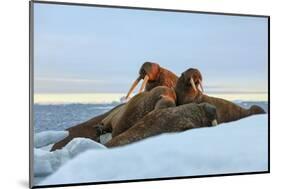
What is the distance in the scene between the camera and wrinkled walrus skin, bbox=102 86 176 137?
15.4 feet

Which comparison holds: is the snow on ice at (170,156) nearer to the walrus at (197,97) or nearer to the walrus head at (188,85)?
the walrus at (197,97)

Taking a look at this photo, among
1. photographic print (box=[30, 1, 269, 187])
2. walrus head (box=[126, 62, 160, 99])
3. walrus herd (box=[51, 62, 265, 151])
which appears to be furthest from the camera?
walrus head (box=[126, 62, 160, 99])

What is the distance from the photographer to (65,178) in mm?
4516

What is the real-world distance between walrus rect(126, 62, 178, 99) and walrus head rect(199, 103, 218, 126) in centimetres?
35

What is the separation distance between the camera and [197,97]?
16.3 ft

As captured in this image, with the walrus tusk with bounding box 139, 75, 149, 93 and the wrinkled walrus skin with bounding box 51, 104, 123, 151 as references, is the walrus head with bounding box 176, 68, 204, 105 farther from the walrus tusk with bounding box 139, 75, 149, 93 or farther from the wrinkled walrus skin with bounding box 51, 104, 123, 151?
the wrinkled walrus skin with bounding box 51, 104, 123, 151

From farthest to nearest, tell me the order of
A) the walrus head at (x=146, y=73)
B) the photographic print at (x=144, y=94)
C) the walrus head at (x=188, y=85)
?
1. the walrus head at (x=188, y=85)
2. the walrus head at (x=146, y=73)
3. the photographic print at (x=144, y=94)

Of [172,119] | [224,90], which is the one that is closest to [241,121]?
[224,90]

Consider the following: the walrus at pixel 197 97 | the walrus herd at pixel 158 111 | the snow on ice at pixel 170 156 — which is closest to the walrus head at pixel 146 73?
the walrus herd at pixel 158 111

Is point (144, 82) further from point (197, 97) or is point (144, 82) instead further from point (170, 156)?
point (170, 156)

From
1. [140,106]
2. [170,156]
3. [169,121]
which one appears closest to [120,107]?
[140,106]

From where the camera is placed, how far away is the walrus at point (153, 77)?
4758mm

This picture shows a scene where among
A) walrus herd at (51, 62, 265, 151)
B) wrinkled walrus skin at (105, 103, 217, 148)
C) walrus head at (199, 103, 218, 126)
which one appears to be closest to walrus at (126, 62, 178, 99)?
walrus herd at (51, 62, 265, 151)

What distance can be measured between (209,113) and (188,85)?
33 cm
